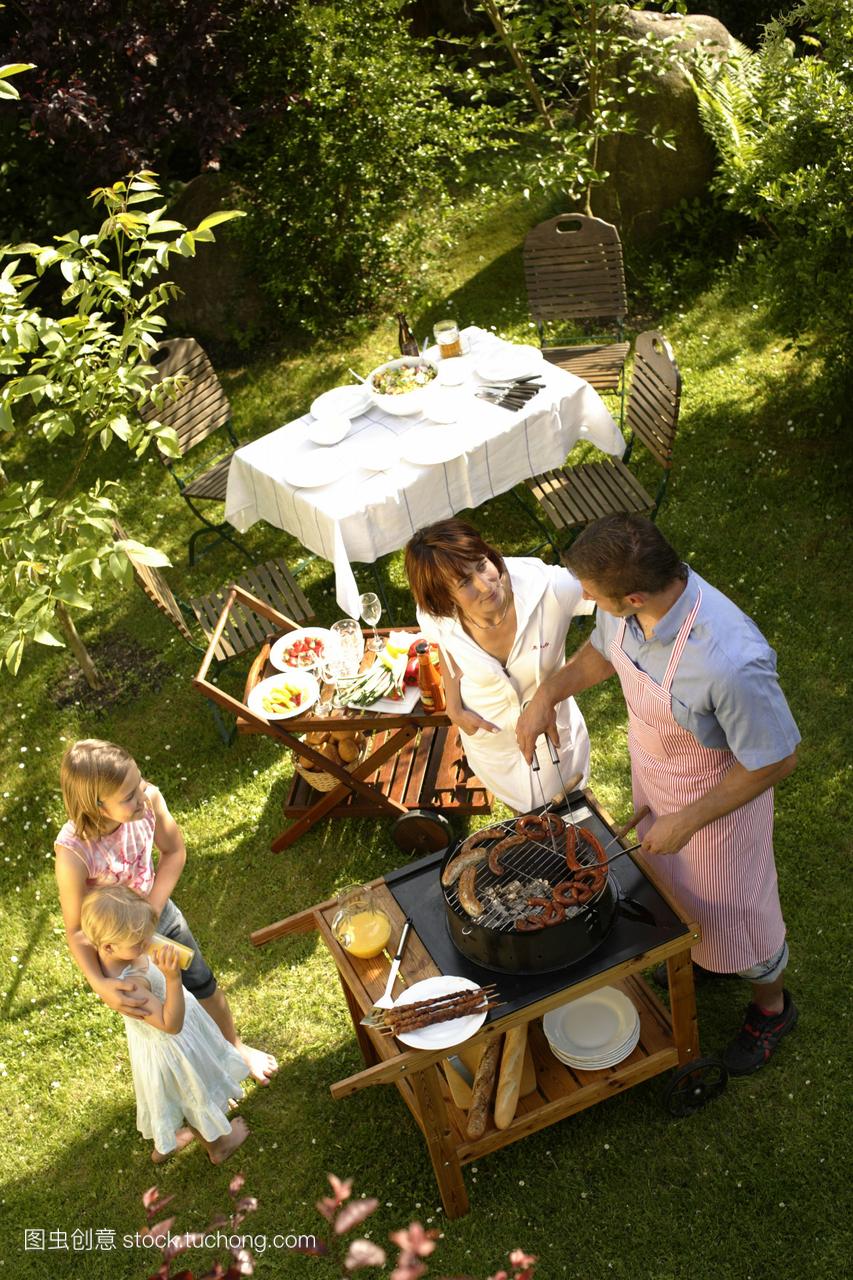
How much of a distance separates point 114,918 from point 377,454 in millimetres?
3372

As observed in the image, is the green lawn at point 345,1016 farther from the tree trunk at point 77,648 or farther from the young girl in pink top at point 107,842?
the young girl in pink top at point 107,842

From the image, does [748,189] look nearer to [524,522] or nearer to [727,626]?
[524,522]

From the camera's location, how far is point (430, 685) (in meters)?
5.10

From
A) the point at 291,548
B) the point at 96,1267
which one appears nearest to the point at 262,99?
the point at 291,548

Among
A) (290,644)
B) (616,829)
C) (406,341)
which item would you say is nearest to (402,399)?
(406,341)

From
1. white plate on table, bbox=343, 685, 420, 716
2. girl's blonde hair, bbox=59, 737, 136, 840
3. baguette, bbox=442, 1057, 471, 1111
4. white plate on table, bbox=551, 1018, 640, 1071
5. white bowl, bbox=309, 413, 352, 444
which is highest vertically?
girl's blonde hair, bbox=59, 737, 136, 840

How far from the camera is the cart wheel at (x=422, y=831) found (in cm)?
543

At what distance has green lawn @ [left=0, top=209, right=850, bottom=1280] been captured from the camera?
13.3 feet

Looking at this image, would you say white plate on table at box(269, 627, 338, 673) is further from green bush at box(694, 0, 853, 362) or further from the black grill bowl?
green bush at box(694, 0, 853, 362)

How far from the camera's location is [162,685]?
7.07 meters

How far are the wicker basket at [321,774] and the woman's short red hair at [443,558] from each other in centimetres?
163

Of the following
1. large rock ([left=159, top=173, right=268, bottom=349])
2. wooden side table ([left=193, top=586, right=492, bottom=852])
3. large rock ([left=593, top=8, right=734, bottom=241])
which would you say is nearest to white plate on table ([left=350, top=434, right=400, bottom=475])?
wooden side table ([left=193, top=586, right=492, bottom=852])

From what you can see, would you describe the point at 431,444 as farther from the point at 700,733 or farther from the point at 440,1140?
the point at 440,1140

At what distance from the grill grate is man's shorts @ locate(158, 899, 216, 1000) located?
1.22 meters
